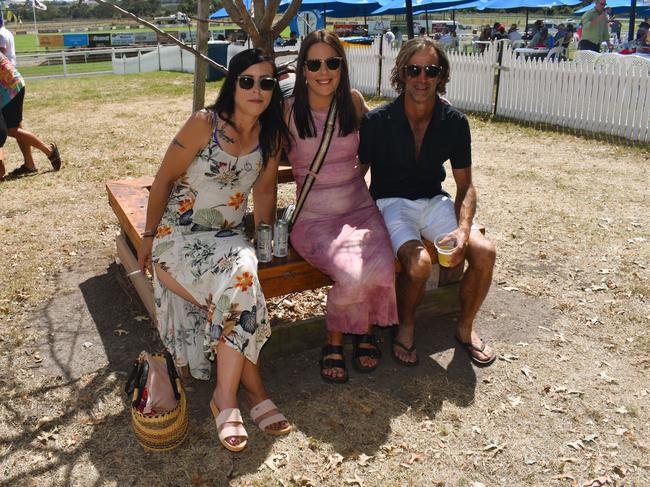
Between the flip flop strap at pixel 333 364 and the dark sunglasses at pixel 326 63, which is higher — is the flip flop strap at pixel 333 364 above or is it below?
below

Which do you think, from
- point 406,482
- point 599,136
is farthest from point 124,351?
point 599,136

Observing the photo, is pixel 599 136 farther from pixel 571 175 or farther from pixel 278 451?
pixel 278 451

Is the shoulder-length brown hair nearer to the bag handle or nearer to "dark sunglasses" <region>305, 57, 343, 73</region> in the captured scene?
"dark sunglasses" <region>305, 57, 343, 73</region>

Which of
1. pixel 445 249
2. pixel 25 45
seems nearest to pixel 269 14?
pixel 445 249

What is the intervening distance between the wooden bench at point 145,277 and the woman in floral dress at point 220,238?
0.94 ft

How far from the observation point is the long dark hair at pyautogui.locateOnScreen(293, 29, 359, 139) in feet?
11.2

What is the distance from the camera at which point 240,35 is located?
26.0 m

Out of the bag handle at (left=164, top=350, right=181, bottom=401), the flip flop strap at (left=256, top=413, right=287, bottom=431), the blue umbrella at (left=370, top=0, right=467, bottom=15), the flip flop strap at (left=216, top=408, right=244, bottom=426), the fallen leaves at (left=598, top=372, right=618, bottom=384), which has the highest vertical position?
the blue umbrella at (left=370, top=0, right=467, bottom=15)

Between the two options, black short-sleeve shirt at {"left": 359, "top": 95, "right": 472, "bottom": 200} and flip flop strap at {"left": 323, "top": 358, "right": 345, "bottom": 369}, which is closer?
flip flop strap at {"left": 323, "top": 358, "right": 345, "bottom": 369}

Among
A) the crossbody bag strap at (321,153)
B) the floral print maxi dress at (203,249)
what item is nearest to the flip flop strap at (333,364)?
the floral print maxi dress at (203,249)

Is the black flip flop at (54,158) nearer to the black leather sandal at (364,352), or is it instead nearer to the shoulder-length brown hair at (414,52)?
the shoulder-length brown hair at (414,52)

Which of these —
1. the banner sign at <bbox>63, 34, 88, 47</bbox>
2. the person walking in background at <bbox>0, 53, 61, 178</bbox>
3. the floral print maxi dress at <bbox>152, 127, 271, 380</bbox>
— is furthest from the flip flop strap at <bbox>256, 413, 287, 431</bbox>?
the banner sign at <bbox>63, 34, 88, 47</bbox>

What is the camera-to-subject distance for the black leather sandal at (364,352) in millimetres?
3559

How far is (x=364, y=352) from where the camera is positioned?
3.60 metres
